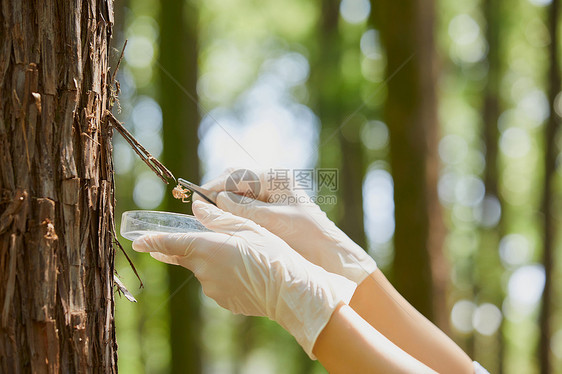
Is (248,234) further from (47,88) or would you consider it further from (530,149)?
(530,149)

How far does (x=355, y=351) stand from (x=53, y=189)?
1045 millimetres

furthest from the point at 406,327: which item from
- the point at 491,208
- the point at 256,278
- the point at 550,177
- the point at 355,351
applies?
the point at 491,208

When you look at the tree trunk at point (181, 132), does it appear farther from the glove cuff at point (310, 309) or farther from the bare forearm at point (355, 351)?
the bare forearm at point (355, 351)

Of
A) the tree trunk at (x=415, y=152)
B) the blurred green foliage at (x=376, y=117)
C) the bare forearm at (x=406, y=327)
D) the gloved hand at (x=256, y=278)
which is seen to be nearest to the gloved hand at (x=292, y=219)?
the bare forearm at (x=406, y=327)

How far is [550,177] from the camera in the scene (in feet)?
24.5

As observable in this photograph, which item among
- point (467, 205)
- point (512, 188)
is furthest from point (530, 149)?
point (467, 205)

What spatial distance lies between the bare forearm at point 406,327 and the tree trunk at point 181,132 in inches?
98.1

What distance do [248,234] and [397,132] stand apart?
2122 mm

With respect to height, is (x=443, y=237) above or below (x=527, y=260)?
above

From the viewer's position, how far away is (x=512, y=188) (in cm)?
1280

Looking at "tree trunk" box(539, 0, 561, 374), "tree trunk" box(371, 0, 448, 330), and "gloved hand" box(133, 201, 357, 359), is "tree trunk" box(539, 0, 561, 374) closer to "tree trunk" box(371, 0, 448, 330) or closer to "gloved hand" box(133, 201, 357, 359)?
"tree trunk" box(371, 0, 448, 330)

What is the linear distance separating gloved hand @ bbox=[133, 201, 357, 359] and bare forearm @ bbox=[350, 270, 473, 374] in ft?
1.61

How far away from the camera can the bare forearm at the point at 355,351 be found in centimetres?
155

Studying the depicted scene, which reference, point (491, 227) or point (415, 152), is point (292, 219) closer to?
point (415, 152)
